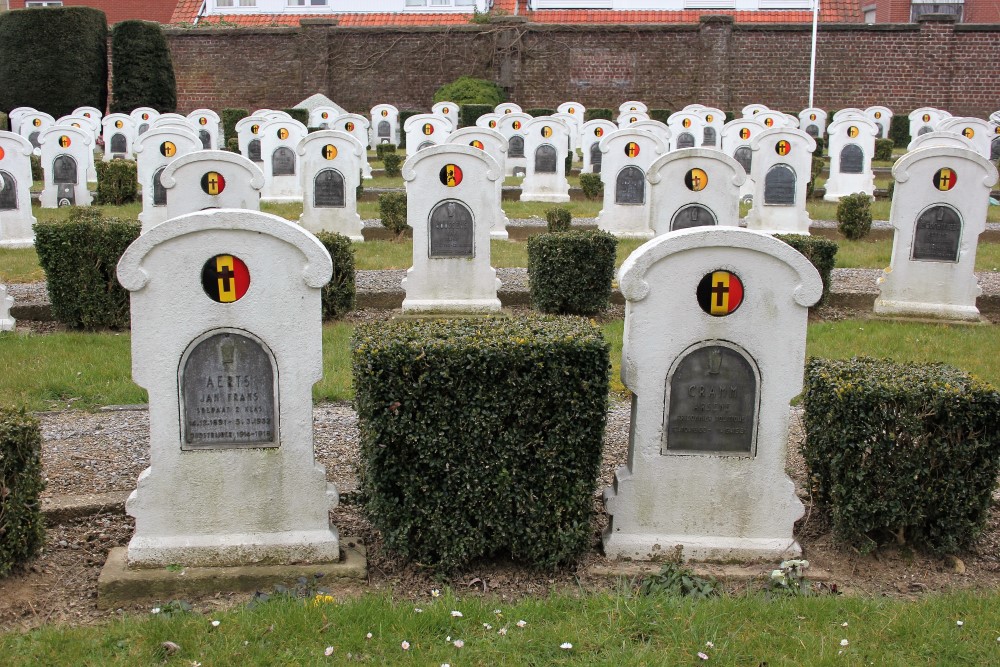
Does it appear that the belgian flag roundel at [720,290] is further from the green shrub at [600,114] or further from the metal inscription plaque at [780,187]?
the green shrub at [600,114]

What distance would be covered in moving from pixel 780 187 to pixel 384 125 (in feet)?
53.6

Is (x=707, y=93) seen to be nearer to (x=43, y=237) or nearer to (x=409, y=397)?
(x=43, y=237)

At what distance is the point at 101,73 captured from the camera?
29391 millimetres

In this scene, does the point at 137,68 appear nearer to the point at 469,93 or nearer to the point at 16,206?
the point at 469,93

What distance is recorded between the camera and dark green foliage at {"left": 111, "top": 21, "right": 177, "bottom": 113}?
27766 mm

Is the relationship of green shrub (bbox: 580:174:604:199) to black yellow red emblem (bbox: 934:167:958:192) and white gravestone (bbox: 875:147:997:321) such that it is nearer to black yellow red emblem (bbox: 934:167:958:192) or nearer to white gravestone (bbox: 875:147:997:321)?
white gravestone (bbox: 875:147:997:321)

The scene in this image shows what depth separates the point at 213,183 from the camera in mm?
11008

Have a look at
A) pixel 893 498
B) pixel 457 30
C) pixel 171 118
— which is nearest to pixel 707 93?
pixel 457 30

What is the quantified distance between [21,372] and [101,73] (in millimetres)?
24546

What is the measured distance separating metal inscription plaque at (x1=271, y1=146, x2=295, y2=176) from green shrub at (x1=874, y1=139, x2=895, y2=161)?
45.4 feet

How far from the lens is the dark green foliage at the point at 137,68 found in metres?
27.8

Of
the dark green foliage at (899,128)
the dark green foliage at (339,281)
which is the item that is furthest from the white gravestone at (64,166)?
the dark green foliage at (899,128)

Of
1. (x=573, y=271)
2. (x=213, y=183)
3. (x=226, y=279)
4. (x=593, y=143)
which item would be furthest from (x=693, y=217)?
(x=593, y=143)

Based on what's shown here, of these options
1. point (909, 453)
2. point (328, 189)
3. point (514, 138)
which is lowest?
point (909, 453)
